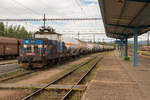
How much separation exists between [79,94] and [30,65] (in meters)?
7.38

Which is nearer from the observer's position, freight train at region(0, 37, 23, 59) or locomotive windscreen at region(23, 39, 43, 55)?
locomotive windscreen at region(23, 39, 43, 55)

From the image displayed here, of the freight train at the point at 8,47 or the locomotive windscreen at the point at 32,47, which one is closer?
the locomotive windscreen at the point at 32,47

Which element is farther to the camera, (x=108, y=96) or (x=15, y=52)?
(x=15, y=52)

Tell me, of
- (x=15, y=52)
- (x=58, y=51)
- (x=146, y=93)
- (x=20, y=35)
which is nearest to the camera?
(x=146, y=93)

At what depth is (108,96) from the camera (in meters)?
6.17

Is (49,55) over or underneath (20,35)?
underneath

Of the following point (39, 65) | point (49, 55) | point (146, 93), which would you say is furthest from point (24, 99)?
point (49, 55)

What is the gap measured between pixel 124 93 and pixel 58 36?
38.3 feet

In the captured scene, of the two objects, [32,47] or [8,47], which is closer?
[32,47]

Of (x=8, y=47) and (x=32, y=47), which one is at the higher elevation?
(x=8, y=47)

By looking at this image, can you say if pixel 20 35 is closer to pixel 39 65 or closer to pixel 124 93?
pixel 39 65

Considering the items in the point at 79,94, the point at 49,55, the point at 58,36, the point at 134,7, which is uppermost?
the point at 134,7

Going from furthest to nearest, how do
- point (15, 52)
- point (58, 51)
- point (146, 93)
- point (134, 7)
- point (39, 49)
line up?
point (15, 52)
point (58, 51)
point (39, 49)
point (134, 7)
point (146, 93)

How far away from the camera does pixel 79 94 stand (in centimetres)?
686
